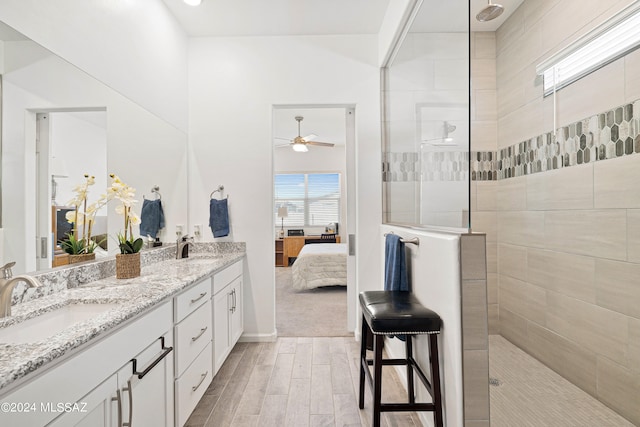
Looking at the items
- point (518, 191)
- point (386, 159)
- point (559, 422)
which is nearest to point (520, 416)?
point (559, 422)

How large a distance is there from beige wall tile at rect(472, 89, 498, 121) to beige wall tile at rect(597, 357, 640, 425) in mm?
2122

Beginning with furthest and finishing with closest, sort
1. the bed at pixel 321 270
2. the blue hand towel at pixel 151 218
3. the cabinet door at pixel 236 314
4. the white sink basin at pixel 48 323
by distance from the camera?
1. the bed at pixel 321 270
2. the cabinet door at pixel 236 314
3. the blue hand towel at pixel 151 218
4. the white sink basin at pixel 48 323

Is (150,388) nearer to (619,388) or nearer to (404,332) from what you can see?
(404,332)

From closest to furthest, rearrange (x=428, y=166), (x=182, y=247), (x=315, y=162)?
(x=428, y=166)
(x=182, y=247)
(x=315, y=162)

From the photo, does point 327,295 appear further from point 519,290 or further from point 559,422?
point 559,422

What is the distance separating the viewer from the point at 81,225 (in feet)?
5.45

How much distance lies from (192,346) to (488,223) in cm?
272

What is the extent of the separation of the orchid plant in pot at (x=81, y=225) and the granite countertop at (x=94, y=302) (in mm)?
175

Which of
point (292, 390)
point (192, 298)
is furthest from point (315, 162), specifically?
point (192, 298)

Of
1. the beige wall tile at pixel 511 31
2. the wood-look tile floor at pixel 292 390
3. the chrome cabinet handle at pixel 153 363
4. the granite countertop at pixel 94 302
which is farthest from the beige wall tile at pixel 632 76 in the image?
the chrome cabinet handle at pixel 153 363

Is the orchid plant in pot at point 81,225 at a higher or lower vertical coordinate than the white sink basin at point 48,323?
higher

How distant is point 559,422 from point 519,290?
1.14 metres

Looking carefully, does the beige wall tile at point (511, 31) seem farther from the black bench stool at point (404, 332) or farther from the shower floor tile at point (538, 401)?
the shower floor tile at point (538, 401)

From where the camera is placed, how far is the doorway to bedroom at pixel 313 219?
10.4ft
